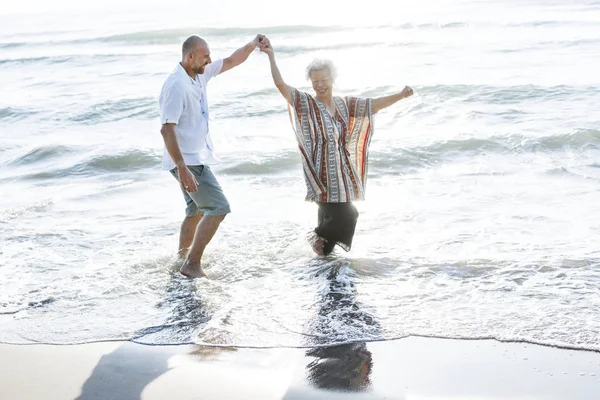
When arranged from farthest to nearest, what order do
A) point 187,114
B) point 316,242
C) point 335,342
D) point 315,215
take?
1. point 315,215
2. point 316,242
3. point 187,114
4. point 335,342

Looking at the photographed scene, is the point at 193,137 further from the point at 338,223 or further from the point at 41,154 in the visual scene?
the point at 41,154

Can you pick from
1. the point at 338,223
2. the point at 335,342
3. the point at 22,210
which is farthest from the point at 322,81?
the point at 22,210

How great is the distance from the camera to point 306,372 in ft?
13.8

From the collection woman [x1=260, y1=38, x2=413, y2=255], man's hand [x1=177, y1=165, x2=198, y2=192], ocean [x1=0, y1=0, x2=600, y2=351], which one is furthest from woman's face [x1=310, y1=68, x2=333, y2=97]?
ocean [x1=0, y1=0, x2=600, y2=351]

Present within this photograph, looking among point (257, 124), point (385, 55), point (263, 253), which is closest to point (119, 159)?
point (257, 124)

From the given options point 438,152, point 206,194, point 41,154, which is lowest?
point 438,152

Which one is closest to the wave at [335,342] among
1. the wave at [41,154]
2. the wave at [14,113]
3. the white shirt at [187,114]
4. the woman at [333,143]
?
the white shirt at [187,114]

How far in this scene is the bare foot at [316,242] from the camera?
6004mm

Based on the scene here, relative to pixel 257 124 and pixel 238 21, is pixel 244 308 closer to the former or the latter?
pixel 257 124

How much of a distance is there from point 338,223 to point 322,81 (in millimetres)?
1054

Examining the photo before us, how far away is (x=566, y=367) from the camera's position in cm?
414

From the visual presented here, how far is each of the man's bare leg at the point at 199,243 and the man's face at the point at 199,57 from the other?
40.6 inches

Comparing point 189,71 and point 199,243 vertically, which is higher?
point 189,71

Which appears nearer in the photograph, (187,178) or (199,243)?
(187,178)
